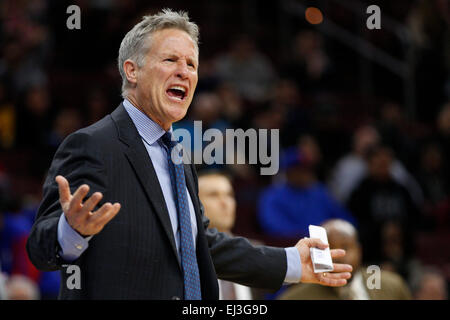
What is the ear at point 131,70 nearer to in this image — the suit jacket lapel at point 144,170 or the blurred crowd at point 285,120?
the suit jacket lapel at point 144,170

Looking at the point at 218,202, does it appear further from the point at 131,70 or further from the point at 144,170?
the point at 144,170

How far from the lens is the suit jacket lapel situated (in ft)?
7.72

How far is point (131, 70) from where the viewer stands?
2.59 m

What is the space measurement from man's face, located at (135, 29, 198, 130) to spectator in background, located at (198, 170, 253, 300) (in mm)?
1779

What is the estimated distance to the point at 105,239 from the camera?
7.51ft

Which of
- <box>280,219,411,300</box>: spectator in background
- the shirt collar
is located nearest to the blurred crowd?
<box>280,219,411,300</box>: spectator in background

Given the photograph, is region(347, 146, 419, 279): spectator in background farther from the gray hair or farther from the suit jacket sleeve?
the suit jacket sleeve

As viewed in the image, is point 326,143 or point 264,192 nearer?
point 264,192

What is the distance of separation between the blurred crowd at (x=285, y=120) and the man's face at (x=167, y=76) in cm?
279

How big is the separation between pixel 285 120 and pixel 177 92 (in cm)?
518

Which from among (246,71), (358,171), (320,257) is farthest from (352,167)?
(320,257)

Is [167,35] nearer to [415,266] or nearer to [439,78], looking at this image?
[415,266]
